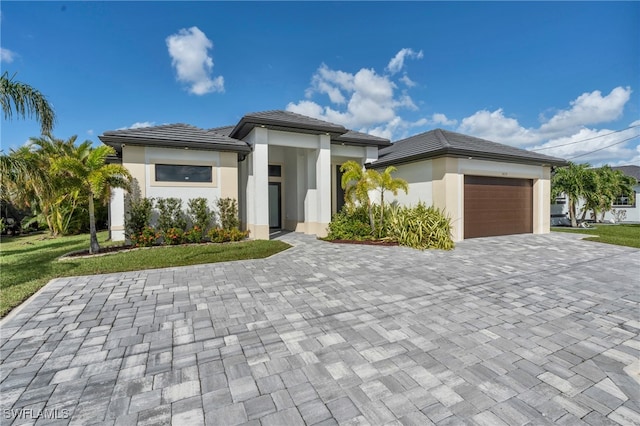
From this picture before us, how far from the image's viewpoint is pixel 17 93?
7031mm

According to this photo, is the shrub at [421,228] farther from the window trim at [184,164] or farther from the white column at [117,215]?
the white column at [117,215]

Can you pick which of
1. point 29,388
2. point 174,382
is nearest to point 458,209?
point 174,382

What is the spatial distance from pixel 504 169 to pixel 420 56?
25.2 feet

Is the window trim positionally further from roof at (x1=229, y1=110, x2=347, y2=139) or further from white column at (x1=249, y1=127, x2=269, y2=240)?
roof at (x1=229, y1=110, x2=347, y2=139)

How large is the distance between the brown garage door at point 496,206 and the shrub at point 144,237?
1293 cm

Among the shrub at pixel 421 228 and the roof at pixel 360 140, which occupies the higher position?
the roof at pixel 360 140

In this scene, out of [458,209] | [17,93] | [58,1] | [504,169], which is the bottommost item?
[458,209]

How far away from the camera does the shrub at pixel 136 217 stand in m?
10.1

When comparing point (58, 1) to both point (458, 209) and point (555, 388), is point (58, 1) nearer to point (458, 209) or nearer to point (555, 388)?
point (555, 388)

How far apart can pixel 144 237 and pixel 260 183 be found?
4774mm

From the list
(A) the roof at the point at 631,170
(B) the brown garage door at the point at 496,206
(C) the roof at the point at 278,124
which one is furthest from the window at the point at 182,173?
(A) the roof at the point at 631,170

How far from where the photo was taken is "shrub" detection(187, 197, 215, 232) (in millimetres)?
10945

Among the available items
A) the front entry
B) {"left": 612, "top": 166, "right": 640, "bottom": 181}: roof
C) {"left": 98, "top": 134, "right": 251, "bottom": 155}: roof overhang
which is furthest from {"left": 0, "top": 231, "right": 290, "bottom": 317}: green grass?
{"left": 612, "top": 166, "right": 640, "bottom": 181}: roof

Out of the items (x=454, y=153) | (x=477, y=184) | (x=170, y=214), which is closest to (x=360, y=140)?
(x=454, y=153)
